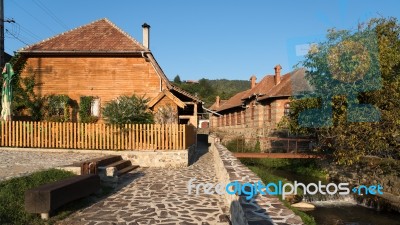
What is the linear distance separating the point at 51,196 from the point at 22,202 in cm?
97

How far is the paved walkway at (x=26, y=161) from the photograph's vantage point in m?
8.22

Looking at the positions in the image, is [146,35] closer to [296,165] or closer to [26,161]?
[26,161]

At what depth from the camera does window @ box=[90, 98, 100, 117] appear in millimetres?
A: 18734

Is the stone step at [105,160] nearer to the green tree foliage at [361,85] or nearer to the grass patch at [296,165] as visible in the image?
the green tree foliage at [361,85]

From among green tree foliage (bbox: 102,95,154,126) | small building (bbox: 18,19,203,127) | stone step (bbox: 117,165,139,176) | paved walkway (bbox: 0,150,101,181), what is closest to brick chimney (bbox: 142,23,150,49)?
small building (bbox: 18,19,203,127)

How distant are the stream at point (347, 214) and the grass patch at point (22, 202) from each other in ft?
25.7

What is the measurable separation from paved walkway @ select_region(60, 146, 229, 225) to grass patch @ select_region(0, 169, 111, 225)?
0.26 m

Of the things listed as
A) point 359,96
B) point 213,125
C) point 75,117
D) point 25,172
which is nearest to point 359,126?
point 359,96

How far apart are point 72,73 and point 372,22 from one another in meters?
17.0

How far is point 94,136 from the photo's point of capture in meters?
13.1

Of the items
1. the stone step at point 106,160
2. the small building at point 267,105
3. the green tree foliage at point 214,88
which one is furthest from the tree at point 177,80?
the stone step at point 106,160

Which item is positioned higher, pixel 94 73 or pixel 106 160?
pixel 94 73

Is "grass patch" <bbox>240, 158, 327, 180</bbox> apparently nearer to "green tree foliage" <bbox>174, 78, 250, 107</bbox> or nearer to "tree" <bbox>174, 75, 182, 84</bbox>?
"green tree foliage" <bbox>174, 78, 250, 107</bbox>

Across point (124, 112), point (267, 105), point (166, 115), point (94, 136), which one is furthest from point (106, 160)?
point (267, 105)
